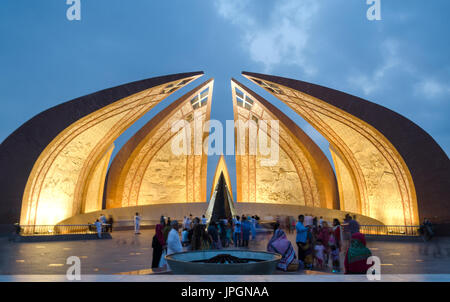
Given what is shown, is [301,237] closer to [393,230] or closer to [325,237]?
[325,237]

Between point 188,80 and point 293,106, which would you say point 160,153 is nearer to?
point 188,80

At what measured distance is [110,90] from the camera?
1020cm

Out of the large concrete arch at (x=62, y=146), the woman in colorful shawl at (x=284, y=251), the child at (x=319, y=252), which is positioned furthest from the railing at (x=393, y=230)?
the large concrete arch at (x=62, y=146)

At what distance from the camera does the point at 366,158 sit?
12.3 meters

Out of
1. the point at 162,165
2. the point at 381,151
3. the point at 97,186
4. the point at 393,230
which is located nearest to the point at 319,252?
the point at 393,230

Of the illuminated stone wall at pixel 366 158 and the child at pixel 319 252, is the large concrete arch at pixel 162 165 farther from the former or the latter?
the child at pixel 319 252

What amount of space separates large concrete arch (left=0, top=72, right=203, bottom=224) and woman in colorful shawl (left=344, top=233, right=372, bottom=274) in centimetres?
870

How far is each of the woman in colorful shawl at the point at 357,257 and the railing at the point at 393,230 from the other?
8.21m

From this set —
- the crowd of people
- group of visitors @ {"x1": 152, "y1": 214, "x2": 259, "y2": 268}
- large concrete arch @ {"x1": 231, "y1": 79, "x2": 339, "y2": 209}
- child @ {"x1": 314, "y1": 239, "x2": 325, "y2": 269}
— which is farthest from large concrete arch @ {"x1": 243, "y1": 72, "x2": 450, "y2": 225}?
child @ {"x1": 314, "y1": 239, "x2": 325, "y2": 269}

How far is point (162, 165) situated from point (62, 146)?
5.84 meters

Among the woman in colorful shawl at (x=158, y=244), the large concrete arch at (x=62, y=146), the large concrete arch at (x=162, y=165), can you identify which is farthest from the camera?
the large concrete arch at (x=162, y=165)

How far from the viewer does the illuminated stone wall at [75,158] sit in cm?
1050

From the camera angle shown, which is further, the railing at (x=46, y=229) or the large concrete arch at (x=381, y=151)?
the large concrete arch at (x=381, y=151)
